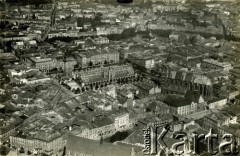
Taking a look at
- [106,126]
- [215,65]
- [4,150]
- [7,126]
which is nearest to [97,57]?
[215,65]

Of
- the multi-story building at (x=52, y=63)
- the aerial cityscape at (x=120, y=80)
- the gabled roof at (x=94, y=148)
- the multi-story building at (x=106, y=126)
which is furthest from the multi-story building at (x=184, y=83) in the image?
the gabled roof at (x=94, y=148)

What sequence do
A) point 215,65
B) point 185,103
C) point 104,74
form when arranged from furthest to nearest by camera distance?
1. point 215,65
2. point 104,74
3. point 185,103

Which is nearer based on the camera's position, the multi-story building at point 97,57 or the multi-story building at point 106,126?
the multi-story building at point 106,126

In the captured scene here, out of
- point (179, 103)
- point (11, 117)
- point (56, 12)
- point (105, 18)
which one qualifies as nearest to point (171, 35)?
point (105, 18)

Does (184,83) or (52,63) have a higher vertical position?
(52,63)

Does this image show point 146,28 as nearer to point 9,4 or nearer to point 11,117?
point 9,4

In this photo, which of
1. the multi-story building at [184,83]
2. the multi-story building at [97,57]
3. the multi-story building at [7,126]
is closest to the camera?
the multi-story building at [7,126]

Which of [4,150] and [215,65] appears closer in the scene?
[4,150]

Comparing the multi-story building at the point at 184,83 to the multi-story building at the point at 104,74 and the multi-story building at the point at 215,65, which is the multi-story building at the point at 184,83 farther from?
the multi-story building at the point at 215,65

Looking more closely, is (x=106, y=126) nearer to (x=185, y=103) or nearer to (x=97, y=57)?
(x=185, y=103)
